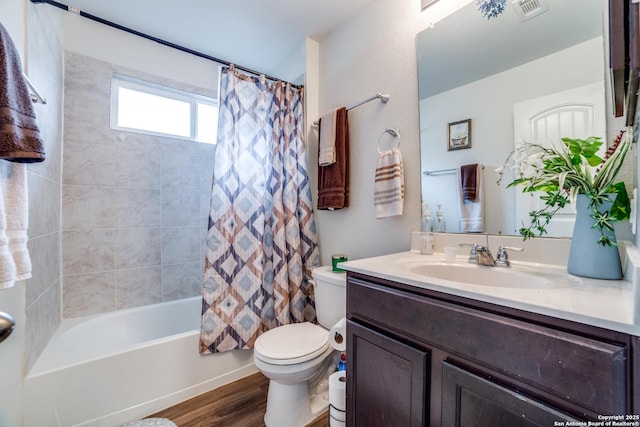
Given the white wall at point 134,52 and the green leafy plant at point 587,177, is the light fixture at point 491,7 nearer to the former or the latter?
the green leafy plant at point 587,177

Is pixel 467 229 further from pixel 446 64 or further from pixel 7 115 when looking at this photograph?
pixel 7 115

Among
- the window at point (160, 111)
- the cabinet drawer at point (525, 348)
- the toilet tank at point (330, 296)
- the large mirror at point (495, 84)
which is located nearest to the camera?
the cabinet drawer at point (525, 348)

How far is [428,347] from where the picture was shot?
0.78 m

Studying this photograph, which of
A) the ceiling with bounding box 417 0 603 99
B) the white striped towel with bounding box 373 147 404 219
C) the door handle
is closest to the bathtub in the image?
the door handle

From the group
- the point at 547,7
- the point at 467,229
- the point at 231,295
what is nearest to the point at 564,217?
the point at 467,229

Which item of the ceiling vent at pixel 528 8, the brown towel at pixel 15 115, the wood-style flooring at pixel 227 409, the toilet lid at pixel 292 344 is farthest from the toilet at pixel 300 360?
the ceiling vent at pixel 528 8

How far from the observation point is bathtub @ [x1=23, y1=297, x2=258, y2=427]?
48.9 inches

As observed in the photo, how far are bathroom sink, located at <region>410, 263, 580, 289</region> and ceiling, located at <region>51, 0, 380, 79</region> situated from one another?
1.66m

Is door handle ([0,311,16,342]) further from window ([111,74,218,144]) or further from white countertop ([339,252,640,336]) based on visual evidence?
window ([111,74,218,144])

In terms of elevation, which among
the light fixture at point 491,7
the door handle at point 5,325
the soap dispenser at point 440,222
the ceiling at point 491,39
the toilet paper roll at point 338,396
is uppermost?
the light fixture at point 491,7

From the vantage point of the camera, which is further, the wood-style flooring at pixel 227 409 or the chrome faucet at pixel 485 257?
the wood-style flooring at pixel 227 409

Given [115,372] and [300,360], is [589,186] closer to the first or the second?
[300,360]

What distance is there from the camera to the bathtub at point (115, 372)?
4.07ft

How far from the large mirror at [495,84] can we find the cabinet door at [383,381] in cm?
69
